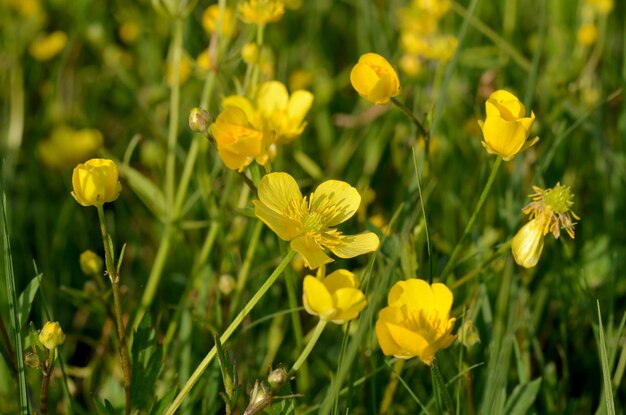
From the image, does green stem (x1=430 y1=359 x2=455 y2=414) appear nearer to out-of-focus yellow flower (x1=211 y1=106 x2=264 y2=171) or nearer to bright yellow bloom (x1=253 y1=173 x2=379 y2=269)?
bright yellow bloom (x1=253 y1=173 x2=379 y2=269)

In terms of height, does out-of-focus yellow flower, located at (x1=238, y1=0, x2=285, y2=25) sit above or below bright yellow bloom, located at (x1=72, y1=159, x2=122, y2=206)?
above

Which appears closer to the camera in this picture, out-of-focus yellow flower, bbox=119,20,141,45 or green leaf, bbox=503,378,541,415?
green leaf, bbox=503,378,541,415

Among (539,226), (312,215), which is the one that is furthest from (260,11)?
(539,226)

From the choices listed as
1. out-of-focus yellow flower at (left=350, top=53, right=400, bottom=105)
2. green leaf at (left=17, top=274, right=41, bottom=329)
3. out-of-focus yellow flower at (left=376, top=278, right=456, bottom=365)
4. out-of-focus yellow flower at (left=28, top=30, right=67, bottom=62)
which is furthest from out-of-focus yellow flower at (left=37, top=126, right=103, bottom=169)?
out-of-focus yellow flower at (left=376, top=278, right=456, bottom=365)

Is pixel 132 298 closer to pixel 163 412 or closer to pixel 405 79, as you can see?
pixel 163 412

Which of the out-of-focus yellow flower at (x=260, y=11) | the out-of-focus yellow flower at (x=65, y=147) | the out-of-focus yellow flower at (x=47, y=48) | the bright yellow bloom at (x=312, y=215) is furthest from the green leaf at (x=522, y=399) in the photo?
the out-of-focus yellow flower at (x=47, y=48)

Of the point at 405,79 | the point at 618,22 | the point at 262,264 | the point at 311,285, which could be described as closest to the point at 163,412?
the point at 311,285
